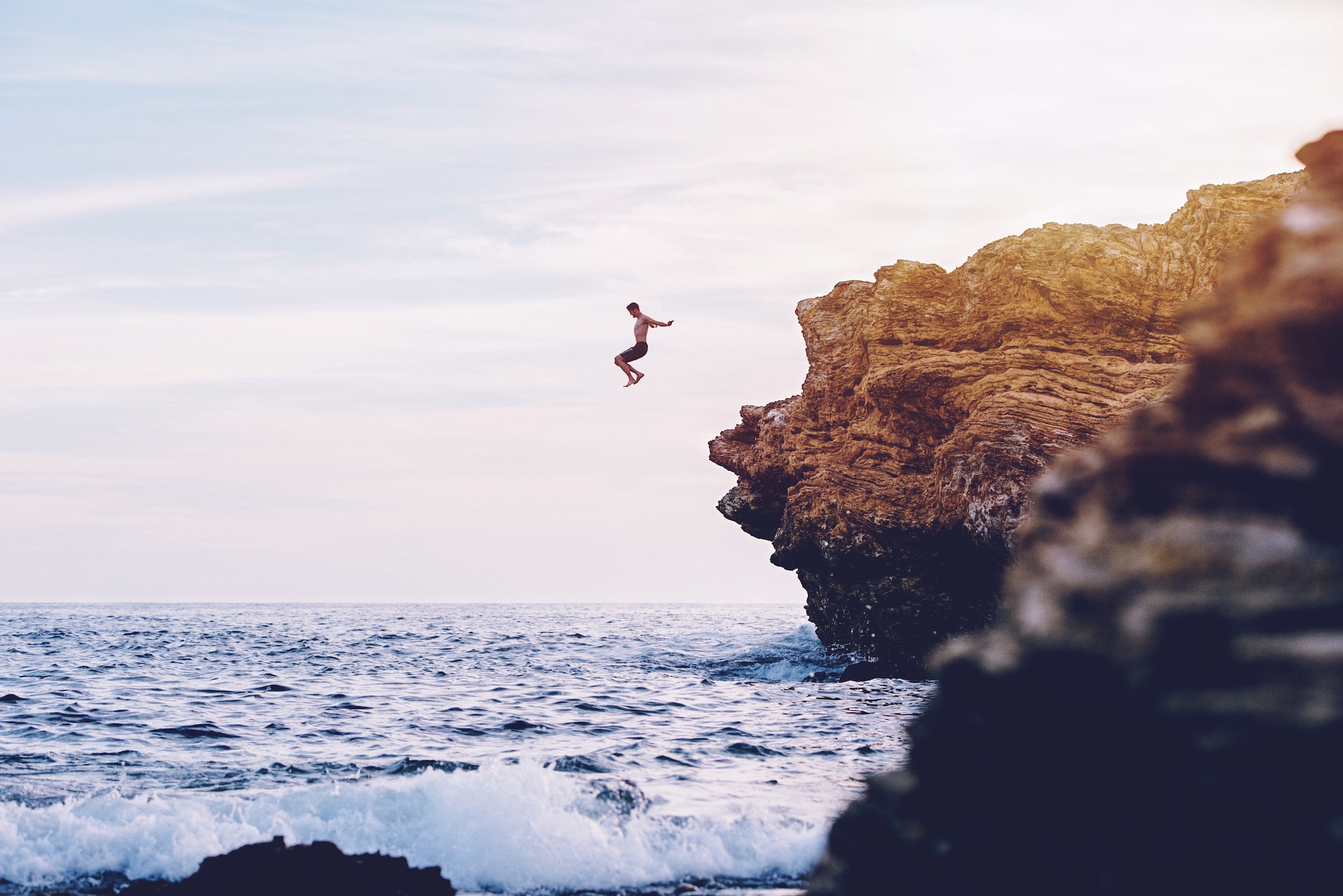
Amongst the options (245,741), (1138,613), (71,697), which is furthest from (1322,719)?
(71,697)

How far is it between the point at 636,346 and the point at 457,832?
11639mm

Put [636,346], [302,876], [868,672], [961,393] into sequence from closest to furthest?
[302,876], [636,346], [961,393], [868,672]

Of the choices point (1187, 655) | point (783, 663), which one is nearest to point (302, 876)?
point (1187, 655)

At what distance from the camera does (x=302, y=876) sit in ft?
31.6

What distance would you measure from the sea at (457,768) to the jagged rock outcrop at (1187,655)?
22.5ft

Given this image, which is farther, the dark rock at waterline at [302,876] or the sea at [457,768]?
the sea at [457,768]

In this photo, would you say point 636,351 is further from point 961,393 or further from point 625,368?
point 961,393

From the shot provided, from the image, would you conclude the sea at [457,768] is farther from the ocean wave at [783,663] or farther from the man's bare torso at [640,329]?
the man's bare torso at [640,329]

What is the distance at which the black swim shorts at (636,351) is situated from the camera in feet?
70.7

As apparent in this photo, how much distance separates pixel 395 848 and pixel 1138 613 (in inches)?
416

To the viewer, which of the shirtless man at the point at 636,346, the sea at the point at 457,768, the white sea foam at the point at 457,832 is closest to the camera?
the white sea foam at the point at 457,832

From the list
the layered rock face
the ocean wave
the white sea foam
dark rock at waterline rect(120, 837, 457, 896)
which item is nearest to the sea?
the white sea foam

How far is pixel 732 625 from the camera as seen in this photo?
298 feet

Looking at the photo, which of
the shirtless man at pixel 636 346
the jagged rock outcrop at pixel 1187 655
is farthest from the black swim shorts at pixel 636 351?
the jagged rock outcrop at pixel 1187 655
